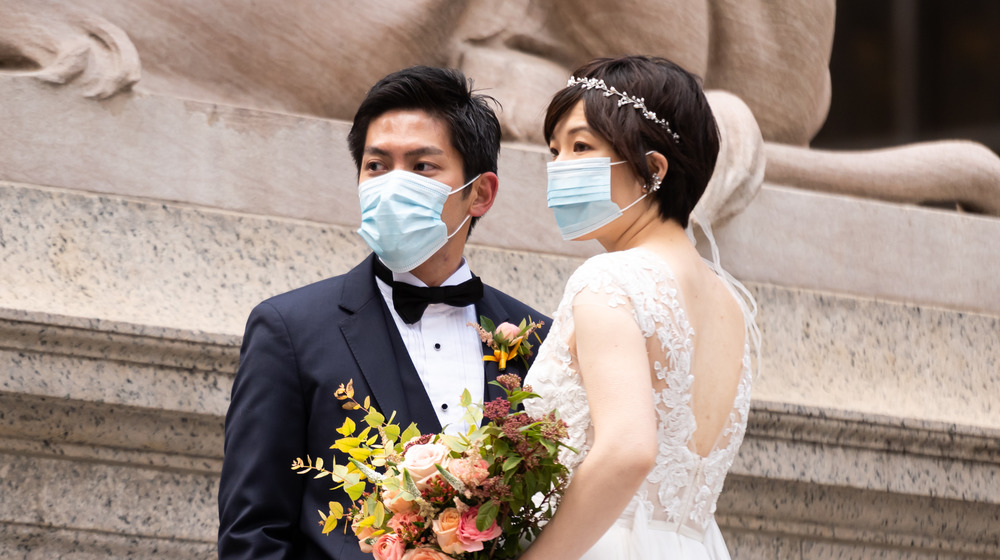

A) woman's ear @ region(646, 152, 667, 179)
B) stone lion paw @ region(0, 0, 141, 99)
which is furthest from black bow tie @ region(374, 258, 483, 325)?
stone lion paw @ region(0, 0, 141, 99)

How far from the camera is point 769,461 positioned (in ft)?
13.1

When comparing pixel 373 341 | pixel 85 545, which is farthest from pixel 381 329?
pixel 85 545

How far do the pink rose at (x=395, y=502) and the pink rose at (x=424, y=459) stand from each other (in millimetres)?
53

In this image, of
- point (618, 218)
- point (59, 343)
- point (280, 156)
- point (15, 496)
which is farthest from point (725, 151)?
point (15, 496)

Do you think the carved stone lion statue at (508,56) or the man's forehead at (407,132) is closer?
the man's forehead at (407,132)

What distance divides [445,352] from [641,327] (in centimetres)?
82

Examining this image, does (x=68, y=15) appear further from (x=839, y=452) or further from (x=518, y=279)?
(x=839, y=452)

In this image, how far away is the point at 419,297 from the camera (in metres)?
2.87

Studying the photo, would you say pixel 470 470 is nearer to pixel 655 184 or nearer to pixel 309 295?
pixel 655 184

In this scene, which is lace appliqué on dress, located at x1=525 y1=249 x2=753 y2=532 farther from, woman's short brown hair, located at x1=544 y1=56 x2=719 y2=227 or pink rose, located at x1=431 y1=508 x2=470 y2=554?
pink rose, located at x1=431 y1=508 x2=470 y2=554

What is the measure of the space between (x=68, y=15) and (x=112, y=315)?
1337 millimetres

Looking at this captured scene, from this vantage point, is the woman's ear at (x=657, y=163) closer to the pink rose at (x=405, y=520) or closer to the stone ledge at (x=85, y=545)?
the pink rose at (x=405, y=520)

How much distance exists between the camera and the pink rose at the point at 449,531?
206 cm

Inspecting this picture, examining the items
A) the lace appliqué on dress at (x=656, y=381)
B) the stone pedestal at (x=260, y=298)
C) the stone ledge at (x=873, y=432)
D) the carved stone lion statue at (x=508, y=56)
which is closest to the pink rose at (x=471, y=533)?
the lace appliqué on dress at (x=656, y=381)
